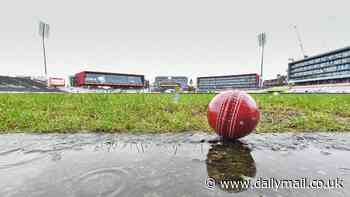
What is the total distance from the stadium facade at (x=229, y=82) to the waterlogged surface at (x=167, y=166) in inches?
5458

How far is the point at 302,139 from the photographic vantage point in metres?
5.06

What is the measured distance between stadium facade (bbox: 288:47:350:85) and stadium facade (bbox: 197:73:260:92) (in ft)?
73.9

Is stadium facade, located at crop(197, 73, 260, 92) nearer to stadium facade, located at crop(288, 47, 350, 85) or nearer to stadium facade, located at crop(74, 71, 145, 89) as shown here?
stadium facade, located at crop(288, 47, 350, 85)

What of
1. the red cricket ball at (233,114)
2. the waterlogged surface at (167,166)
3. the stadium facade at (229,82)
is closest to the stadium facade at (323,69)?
the stadium facade at (229,82)

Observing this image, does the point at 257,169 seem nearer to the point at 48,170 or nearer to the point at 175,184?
the point at 175,184

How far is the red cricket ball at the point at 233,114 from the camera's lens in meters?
4.27

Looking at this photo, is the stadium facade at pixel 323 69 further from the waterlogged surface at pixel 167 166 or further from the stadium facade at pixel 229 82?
the waterlogged surface at pixel 167 166

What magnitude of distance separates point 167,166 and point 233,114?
1.83 meters

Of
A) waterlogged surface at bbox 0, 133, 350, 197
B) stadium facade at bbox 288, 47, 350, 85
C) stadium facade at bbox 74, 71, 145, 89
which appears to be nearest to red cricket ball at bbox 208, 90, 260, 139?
waterlogged surface at bbox 0, 133, 350, 197

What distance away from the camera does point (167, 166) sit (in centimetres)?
325

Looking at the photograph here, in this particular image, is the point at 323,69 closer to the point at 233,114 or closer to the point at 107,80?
the point at 107,80

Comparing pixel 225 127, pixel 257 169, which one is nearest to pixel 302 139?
pixel 225 127

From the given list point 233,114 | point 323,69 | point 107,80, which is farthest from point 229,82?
point 233,114

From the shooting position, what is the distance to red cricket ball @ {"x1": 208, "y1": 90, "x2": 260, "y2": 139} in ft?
14.0
